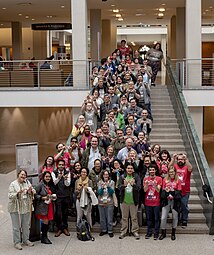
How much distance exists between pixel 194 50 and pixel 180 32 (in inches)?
270

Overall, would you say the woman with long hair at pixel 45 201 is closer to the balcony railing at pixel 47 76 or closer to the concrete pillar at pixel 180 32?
the balcony railing at pixel 47 76

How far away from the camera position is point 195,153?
42.7 feet

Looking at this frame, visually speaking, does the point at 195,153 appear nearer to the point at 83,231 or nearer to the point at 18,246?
the point at 83,231

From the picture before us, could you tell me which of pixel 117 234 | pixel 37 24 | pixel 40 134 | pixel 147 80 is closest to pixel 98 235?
pixel 117 234

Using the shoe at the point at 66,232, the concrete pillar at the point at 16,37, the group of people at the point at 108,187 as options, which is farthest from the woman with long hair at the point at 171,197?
the concrete pillar at the point at 16,37

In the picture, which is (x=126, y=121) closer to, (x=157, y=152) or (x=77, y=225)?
(x=157, y=152)

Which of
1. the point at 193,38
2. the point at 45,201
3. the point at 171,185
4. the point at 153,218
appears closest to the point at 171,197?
the point at 171,185

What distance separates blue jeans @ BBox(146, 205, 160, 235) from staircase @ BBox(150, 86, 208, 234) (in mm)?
616

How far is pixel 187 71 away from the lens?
18141mm

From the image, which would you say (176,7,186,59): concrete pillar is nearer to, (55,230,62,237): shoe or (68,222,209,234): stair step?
(68,222,209,234): stair step

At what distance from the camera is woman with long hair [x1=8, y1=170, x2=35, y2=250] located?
33.1 feet

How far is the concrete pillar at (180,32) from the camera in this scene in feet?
80.4

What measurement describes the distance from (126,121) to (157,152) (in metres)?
2.40

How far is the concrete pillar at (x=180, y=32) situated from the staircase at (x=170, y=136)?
21.7 feet
